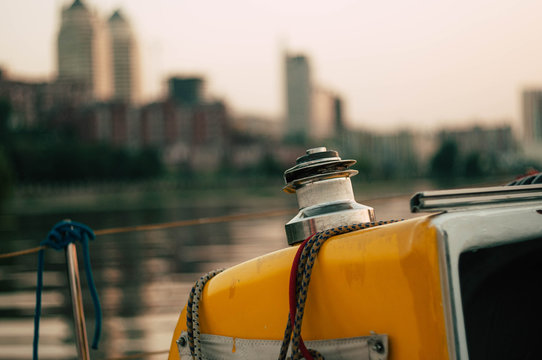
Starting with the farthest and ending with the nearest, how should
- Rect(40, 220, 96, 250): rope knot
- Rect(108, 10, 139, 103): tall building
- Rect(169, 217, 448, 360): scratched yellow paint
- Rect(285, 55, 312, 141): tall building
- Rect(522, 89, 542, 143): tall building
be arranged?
1. Rect(285, 55, 312, 141): tall building
2. Rect(108, 10, 139, 103): tall building
3. Rect(522, 89, 542, 143): tall building
4. Rect(40, 220, 96, 250): rope knot
5. Rect(169, 217, 448, 360): scratched yellow paint

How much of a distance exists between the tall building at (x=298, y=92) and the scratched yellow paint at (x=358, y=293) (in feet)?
606

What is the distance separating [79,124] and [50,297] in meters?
112

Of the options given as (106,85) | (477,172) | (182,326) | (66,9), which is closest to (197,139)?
(477,172)

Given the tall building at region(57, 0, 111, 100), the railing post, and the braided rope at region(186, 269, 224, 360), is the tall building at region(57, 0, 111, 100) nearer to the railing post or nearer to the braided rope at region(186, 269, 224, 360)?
the railing post

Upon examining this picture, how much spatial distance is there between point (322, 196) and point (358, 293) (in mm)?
406

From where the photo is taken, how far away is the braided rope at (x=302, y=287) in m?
1.18

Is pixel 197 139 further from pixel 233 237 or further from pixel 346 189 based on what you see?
pixel 346 189

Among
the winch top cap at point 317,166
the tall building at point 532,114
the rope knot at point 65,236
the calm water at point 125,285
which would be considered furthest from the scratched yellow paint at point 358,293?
the tall building at point 532,114

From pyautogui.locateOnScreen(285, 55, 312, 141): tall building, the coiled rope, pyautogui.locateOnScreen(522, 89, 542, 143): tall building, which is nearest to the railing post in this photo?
the coiled rope

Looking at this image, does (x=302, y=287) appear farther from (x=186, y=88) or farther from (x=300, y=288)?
(x=186, y=88)

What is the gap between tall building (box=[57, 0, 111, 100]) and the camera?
175125 millimetres

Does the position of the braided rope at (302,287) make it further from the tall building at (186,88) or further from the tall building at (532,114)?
the tall building at (186,88)

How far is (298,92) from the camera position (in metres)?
190

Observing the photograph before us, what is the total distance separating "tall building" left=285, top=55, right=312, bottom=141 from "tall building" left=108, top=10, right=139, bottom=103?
4418 cm
